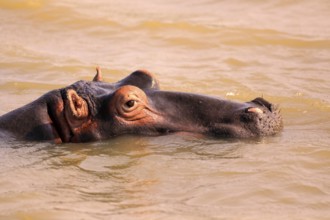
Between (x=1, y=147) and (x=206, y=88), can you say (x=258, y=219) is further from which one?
(x=206, y=88)

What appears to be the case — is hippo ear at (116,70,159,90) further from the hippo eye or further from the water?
the water

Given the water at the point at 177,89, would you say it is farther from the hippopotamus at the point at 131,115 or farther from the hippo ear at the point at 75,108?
the hippo ear at the point at 75,108

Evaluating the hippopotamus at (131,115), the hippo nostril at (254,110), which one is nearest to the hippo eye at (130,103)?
the hippopotamus at (131,115)

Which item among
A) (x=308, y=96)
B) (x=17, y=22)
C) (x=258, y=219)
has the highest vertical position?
(x=17, y=22)

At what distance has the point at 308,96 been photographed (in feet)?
35.8

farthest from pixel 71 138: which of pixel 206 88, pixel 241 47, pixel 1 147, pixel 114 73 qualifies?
pixel 241 47

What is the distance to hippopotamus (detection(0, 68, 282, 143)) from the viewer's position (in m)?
7.55

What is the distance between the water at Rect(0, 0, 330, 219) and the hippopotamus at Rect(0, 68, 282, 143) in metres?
0.10

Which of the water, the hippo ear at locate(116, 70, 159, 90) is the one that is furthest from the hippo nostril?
the hippo ear at locate(116, 70, 159, 90)

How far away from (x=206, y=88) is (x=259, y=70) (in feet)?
4.47

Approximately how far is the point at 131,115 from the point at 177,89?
407 centimetres

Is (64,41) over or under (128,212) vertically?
over

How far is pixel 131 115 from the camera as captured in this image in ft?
25.0

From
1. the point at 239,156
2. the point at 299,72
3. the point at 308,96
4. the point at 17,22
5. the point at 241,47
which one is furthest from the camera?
the point at 17,22
